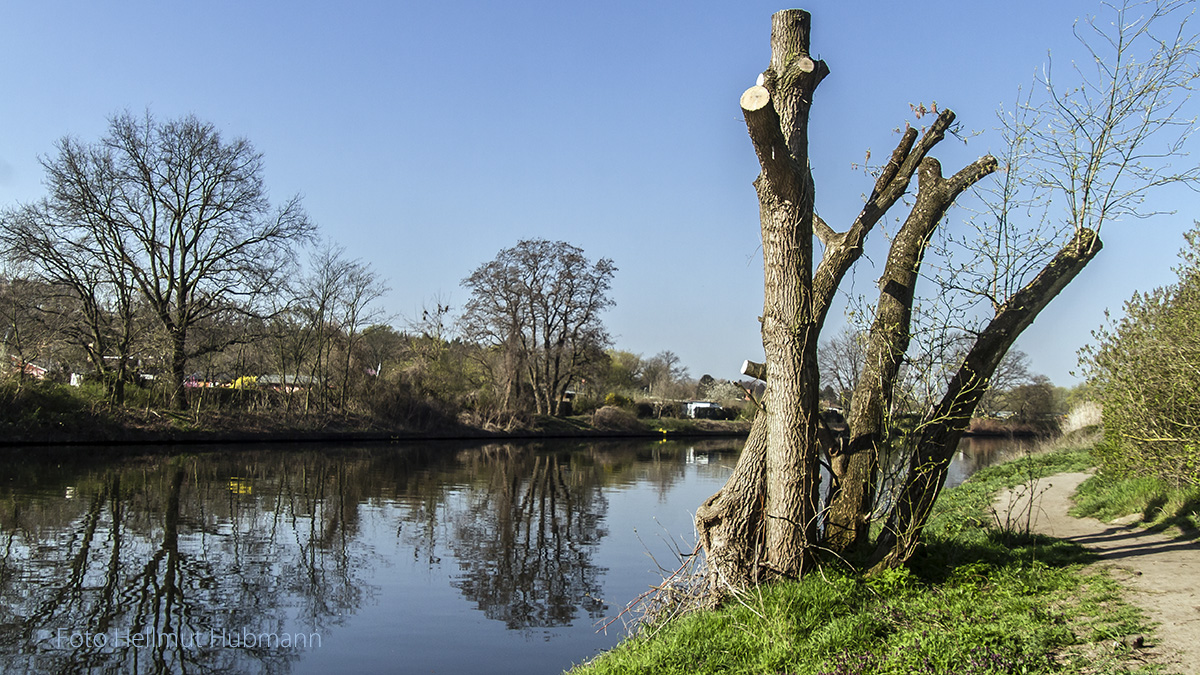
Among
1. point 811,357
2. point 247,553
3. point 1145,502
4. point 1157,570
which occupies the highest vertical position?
point 811,357

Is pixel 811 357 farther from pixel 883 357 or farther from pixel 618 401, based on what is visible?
pixel 618 401

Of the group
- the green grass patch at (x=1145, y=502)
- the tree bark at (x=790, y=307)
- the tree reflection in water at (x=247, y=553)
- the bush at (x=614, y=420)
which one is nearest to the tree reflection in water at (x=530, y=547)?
the tree reflection in water at (x=247, y=553)

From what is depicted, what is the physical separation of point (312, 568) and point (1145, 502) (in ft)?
36.7

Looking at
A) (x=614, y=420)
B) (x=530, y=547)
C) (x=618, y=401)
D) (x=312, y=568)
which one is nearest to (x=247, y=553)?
(x=312, y=568)

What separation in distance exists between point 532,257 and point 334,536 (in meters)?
36.1

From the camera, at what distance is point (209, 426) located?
3145 centimetres

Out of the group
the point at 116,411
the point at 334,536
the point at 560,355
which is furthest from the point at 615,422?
the point at 334,536

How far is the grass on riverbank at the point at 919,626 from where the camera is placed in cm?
501

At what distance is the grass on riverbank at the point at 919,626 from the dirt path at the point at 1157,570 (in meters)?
0.22

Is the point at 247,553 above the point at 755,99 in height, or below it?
below

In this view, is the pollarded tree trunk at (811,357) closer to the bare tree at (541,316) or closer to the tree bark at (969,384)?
the tree bark at (969,384)

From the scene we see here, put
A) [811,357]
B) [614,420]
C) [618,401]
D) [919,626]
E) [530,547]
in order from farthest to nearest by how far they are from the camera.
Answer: [618,401] → [614,420] → [530,547] → [811,357] → [919,626]

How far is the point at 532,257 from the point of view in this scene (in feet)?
159

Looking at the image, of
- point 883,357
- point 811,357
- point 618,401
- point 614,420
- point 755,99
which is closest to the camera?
point 755,99
